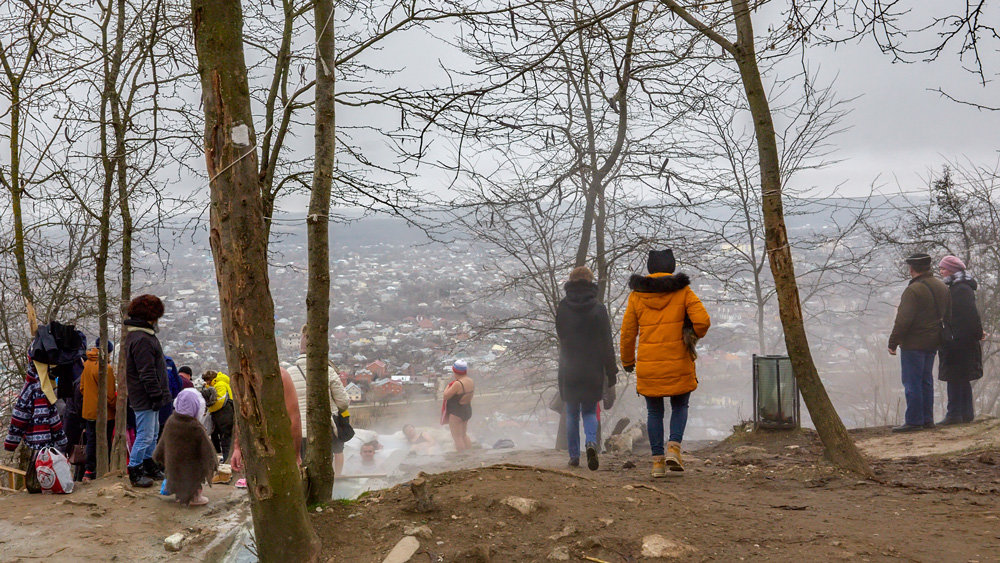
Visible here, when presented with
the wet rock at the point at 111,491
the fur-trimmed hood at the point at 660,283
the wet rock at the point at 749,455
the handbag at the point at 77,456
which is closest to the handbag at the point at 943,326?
the wet rock at the point at 749,455

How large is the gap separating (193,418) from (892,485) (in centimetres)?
516

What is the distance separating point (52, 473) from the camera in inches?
242

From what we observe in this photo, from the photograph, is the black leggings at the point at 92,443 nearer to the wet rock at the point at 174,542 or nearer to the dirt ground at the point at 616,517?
the dirt ground at the point at 616,517

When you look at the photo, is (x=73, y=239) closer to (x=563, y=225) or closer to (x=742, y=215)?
(x=563, y=225)

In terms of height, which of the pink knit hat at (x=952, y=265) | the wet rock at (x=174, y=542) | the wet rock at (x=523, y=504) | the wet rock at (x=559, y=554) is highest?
the pink knit hat at (x=952, y=265)

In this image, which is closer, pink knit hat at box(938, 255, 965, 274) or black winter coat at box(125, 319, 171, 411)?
black winter coat at box(125, 319, 171, 411)

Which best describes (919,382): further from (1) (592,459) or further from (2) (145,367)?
(2) (145,367)

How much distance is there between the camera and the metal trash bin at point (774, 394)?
7367 mm

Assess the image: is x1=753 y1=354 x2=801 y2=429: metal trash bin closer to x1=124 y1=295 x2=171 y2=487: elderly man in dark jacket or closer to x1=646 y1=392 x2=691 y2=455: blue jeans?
x1=646 y1=392 x2=691 y2=455: blue jeans

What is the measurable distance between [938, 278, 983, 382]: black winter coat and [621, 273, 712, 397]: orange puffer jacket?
4.18 m

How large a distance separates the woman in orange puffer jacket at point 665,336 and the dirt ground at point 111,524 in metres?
3.35

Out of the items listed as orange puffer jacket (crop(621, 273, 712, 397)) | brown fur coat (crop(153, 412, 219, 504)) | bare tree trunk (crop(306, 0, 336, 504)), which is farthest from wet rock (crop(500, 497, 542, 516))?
brown fur coat (crop(153, 412, 219, 504))

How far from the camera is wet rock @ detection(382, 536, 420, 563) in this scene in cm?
367

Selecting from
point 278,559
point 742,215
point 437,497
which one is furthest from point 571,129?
point 278,559
